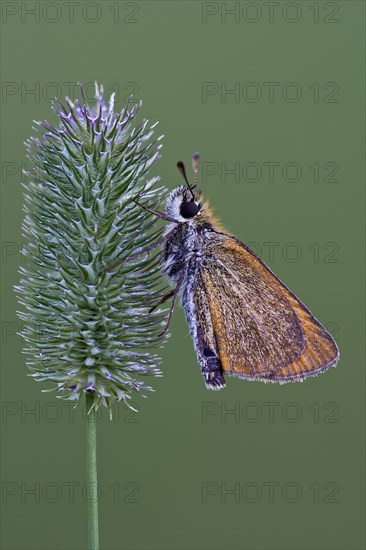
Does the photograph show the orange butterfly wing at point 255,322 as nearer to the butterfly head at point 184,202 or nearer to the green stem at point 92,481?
the butterfly head at point 184,202

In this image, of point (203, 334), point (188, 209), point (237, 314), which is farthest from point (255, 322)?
point (188, 209)

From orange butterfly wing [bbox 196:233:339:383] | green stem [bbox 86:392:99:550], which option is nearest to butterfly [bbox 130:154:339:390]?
orange butterfly wing [bbox 196:233:339:383]

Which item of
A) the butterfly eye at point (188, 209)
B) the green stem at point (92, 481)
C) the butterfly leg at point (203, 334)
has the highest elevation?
the butterfly eye at point (188, 209)

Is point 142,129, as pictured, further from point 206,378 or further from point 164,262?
point 206,378

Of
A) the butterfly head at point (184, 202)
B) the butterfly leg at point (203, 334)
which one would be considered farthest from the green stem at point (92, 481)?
the butterfly head at point (184, 202)

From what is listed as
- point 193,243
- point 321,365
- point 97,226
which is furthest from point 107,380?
point 321,365

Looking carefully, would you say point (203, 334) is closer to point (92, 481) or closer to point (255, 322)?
point (255, 322)
